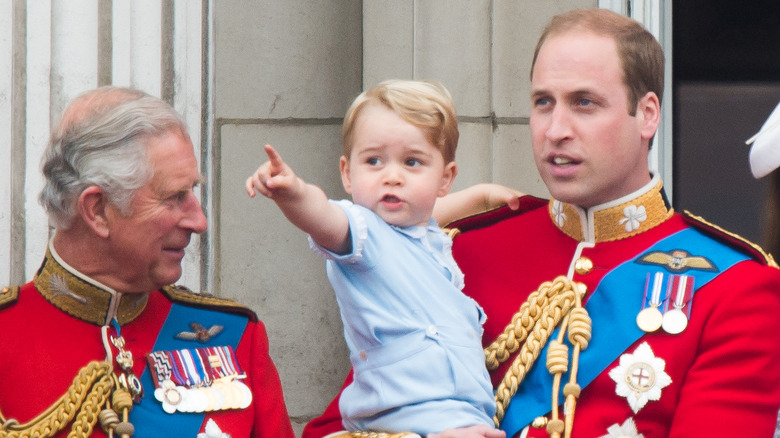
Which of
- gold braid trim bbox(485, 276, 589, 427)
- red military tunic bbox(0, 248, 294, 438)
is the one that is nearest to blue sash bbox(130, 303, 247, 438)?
red military tunic bbox(0, 248, 294, 438)

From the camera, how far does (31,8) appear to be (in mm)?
4000

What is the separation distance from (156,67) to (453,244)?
149 cm

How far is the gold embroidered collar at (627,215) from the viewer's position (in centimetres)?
291

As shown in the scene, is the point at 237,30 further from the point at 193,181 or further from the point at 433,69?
→ the point at 193,181

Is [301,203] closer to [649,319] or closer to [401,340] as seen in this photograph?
[401,340]

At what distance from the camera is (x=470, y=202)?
3316 mm

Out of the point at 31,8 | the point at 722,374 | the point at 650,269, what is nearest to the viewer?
the point at 722,374

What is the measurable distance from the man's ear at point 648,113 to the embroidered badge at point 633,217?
0.16 m

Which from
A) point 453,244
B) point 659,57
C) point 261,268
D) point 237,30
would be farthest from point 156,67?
point 659,57

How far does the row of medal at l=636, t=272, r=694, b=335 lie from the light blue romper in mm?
377

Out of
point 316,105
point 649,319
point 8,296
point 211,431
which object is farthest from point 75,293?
point 316,105

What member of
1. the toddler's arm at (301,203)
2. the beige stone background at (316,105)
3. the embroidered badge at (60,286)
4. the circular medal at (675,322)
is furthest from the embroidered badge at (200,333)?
the beige stone background at (316,105)

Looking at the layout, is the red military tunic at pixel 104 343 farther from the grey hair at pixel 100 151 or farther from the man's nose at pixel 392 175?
the man's nose at pixel 392 175

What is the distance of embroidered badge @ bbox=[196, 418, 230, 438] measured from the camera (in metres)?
2.77
